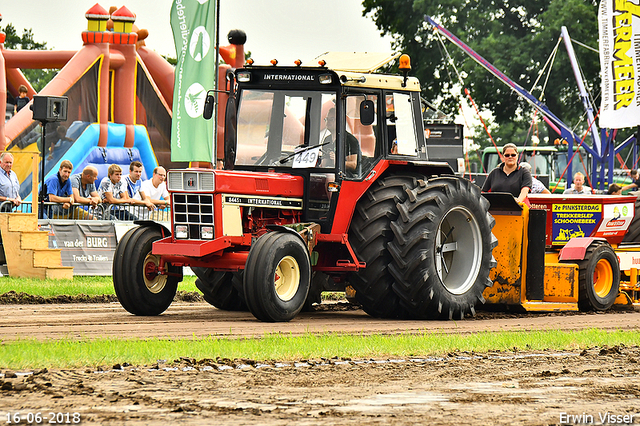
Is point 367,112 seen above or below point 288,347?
above

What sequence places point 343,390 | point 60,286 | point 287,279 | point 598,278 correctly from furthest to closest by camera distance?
point 60,286, point 598,278, point 287,279, point 343,390

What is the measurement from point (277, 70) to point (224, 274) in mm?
2414

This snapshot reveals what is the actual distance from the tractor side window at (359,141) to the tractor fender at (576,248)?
10.0ft

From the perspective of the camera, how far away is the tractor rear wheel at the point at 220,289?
460 inches

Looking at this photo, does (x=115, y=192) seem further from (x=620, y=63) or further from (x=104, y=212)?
(x=620, y=63)

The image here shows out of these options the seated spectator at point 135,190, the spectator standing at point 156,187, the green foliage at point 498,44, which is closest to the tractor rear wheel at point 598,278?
the seated spectator at point 135,190

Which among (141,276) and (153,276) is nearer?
(141,276)

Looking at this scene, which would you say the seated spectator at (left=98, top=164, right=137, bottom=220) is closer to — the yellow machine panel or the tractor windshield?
the tractor windshield

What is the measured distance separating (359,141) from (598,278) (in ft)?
13.0

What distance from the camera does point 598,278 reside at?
1284 centimetres

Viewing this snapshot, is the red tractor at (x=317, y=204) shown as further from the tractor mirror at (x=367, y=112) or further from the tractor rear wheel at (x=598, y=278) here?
the tractor rear wheel at (x=598, y=278)

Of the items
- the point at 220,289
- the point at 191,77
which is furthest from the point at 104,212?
the point at 220,289

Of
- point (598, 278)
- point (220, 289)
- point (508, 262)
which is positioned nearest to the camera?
point (220, 289)

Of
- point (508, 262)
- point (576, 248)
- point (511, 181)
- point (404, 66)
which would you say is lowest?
point (508, 262)
